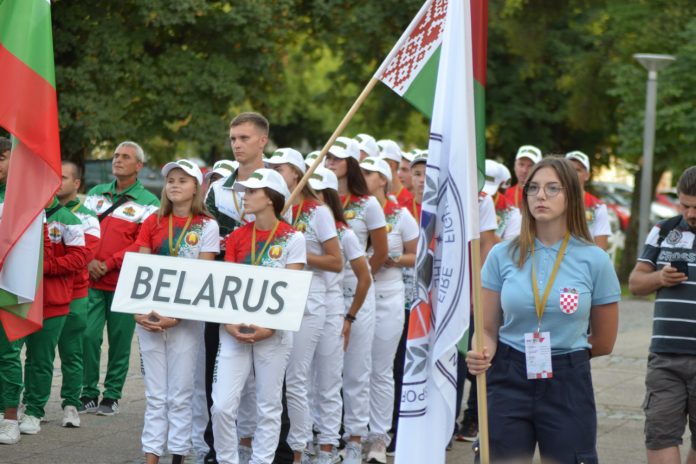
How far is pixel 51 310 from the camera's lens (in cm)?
938

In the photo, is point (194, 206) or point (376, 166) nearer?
point (194, 206)

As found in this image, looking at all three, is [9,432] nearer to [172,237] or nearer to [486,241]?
[172,237]

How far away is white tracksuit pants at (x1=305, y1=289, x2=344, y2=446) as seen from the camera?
8.45 metres

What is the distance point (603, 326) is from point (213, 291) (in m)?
2.50

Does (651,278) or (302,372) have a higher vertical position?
(651,278)

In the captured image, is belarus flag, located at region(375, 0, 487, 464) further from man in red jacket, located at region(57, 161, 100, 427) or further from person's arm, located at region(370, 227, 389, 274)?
man in red jacket, located at region(57, 161, 100, 427)

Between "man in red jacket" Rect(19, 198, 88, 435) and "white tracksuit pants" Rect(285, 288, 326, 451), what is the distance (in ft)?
6.75

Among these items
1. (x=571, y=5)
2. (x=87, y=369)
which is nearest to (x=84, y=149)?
(x=571, y=5)

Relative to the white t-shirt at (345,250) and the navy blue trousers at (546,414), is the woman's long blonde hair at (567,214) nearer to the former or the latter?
the navy blue trousers at (546,414)

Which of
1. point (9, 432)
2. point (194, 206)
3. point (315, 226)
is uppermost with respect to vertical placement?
point (194, 206)

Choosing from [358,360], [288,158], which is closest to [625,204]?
[358,360]

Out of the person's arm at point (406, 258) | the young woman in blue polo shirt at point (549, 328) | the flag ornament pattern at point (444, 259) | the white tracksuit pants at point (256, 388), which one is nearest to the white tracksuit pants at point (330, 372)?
the white tracksuit pants at point (256, 388)

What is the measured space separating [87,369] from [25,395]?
0.99 m

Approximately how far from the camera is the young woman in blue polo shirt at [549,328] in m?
5.58
